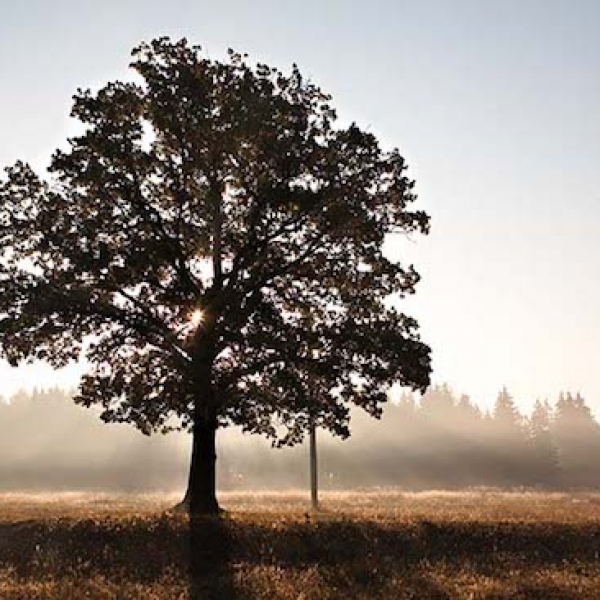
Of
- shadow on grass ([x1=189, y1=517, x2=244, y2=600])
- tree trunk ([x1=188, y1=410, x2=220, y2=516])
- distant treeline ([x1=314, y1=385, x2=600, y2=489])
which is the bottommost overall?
shadow on grass ([x1=189, y1=517, x2=244, y2=600])

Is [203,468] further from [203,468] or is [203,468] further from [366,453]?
[366,453]

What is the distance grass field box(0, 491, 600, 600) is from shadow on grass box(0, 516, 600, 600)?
0.04m

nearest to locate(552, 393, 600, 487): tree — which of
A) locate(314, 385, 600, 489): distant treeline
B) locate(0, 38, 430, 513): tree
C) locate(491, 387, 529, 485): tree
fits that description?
locate(314, 385, 600, 489): distant treeline

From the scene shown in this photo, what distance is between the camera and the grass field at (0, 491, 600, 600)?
16.9 metres

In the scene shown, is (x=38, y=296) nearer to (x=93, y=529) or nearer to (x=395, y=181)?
(x=93, y=529)

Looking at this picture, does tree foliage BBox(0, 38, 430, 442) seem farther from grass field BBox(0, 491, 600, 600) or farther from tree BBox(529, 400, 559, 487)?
tree BBox(529, 400, 559, 487)

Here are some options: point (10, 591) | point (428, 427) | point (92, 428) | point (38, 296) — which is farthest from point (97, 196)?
point (92, 428)

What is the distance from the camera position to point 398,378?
2622 centimetres

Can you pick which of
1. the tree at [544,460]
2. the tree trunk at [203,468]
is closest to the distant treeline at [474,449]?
the tree at [544,460]

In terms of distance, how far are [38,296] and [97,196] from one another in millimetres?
3638

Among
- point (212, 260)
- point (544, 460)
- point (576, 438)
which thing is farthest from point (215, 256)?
point (576, 438)

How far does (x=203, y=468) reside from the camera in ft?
89.5

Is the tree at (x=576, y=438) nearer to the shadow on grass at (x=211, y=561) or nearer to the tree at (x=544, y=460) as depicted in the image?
the tree at (x=544, y=460)

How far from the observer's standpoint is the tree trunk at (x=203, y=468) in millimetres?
26766
